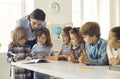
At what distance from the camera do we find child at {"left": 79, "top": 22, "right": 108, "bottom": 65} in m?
2.03

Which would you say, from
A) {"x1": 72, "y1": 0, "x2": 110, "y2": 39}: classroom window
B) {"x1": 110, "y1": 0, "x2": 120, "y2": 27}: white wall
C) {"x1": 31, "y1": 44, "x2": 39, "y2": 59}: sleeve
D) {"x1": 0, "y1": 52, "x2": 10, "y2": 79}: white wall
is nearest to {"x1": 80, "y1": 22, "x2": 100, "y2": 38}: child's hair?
{"x1": 31, "y1": 44, "x2": 39, "y2": 59}: sleeve

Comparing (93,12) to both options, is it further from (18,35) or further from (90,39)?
(90,39)

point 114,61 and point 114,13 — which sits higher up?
point 114,13

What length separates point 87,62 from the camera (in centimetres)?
204

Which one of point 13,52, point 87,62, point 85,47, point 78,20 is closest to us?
point 87,62

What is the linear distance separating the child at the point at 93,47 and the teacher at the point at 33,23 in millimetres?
761

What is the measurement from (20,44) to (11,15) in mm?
2195

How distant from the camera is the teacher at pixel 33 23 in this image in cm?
278

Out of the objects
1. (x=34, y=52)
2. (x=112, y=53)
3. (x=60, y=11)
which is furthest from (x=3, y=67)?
(x=112, y=53)

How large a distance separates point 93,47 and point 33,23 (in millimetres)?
968

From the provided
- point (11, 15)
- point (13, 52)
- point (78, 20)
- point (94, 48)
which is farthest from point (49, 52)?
point (78, 20)

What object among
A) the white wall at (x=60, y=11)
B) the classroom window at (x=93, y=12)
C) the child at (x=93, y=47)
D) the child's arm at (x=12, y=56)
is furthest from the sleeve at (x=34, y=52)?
the classroom window at (x=93, y=12)

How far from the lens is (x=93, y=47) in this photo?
2164 mm

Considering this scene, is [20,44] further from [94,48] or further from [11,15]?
[11,15]
